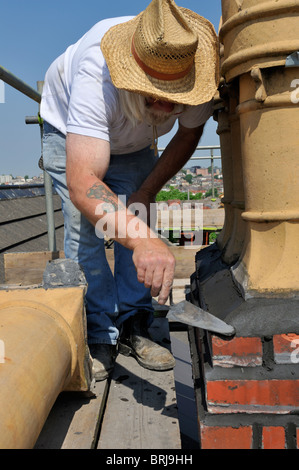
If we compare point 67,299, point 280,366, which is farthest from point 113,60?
point 280,366

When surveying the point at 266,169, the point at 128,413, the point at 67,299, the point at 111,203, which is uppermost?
the point at 266,169

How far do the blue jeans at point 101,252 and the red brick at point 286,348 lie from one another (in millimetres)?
1119

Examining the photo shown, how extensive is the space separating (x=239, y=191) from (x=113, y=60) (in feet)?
2.80

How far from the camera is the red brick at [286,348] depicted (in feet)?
4.94

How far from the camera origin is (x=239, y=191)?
219 cm

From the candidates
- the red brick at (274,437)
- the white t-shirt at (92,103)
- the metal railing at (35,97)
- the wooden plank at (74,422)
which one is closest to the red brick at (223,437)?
the red brick at (274,437)

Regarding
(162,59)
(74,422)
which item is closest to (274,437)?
(74,422)

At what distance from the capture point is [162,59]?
1.79 meters

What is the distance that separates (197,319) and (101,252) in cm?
109

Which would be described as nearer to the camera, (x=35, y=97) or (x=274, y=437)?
(x=274, y=437)

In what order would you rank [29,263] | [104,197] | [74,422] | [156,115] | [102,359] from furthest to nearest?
[29,263], [102,359], [156,115], [104,197], [74,422]

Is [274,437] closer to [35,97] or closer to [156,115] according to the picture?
[156,115]

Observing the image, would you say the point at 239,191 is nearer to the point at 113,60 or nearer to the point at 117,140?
the point at 117,140

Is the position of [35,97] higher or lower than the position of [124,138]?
higher
